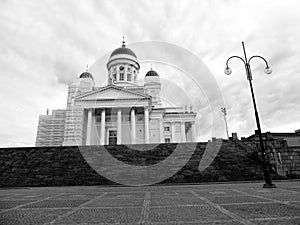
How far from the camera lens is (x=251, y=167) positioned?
14703 mm

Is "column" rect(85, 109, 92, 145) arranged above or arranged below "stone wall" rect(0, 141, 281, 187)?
above

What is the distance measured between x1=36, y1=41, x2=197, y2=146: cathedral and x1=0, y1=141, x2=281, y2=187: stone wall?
59.0 ft

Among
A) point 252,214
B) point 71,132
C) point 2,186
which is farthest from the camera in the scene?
point 71,132

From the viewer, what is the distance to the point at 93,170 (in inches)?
566

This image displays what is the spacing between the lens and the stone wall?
43.4 feet

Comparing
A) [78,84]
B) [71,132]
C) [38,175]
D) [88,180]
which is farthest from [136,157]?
[78,84]

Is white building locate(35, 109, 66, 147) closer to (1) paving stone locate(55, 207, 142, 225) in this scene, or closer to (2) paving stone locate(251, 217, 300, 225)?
(1) paving stone locate(55, 207, 142, 225)

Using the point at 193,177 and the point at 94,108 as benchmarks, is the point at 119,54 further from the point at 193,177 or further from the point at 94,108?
A: the point at 193,177

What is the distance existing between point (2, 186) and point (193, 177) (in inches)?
458

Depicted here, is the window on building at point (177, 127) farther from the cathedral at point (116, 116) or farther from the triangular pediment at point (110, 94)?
the triangular pediment at point (110, 94)

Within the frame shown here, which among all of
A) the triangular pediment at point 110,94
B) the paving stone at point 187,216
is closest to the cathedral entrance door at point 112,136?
the triangular pediment at point 110,94

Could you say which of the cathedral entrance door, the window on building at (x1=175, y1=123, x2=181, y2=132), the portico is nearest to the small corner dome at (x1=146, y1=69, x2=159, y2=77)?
the window on building at (x1=175, y1=123, x2=181, y2=132)

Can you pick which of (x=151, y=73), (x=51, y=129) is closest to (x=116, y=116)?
(x=51, y=129)

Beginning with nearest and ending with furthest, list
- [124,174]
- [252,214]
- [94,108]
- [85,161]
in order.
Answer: [252,214] < [124,174] < [85,161] < [94,108]
